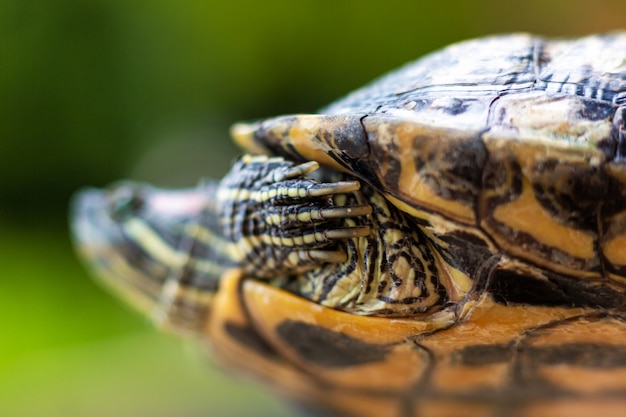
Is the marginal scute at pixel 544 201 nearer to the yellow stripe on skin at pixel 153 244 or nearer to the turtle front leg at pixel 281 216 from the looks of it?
the turtle front leg at pixel 281 216

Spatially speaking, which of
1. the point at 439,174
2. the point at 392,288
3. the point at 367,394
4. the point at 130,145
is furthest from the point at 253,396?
the point at 130,145

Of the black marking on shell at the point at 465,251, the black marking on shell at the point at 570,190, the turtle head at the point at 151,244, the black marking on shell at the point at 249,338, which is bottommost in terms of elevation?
the black marking on shell at the point at 249,338

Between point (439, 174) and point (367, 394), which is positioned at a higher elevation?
point (439, 174)

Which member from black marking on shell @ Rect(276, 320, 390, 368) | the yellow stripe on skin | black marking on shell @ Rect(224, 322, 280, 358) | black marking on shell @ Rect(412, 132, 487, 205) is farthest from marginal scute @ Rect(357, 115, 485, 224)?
the yellow stripe on skin

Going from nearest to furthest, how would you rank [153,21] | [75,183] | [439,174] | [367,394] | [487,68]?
1. [439,174]
2. [487,68]
3. [367,394]
4. [153,21]
5. [75,183]

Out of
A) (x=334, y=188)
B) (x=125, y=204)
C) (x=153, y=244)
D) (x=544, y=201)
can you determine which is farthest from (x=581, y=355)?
(x=125, y=204)

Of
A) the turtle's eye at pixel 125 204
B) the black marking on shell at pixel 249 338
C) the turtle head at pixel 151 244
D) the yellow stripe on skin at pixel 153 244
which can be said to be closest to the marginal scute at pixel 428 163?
the black marking on shell at pixel 249 338

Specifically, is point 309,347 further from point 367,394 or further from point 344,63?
point 344,63
